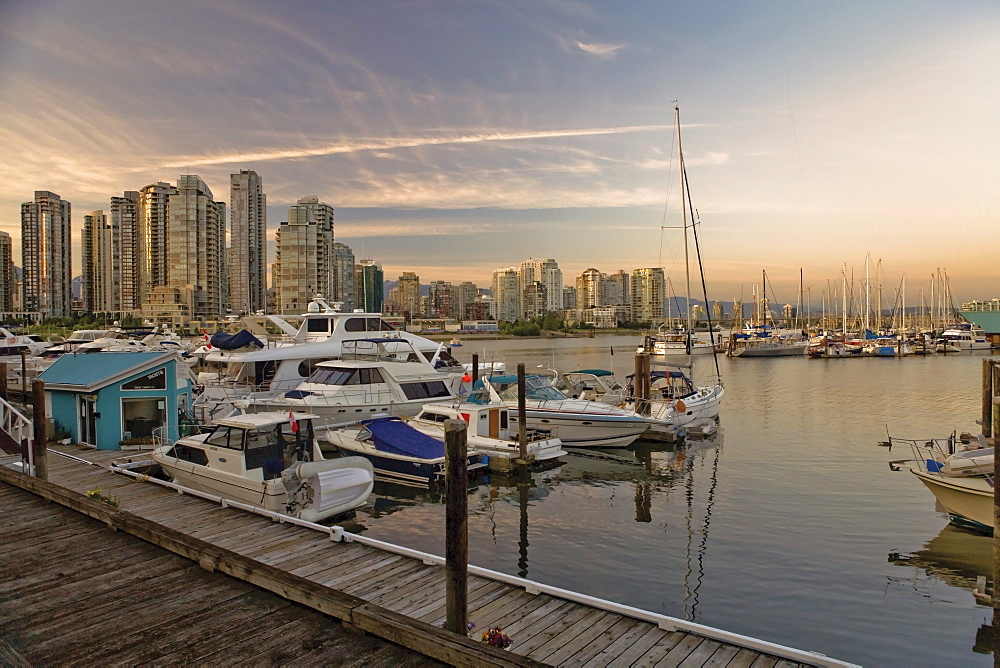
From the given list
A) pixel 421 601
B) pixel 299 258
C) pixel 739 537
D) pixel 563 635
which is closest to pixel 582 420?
pixel 739 537

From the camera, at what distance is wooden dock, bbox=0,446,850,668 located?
18.6 feet

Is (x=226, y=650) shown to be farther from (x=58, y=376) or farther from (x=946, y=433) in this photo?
(x=946, y=433)

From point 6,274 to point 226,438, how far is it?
152 metres

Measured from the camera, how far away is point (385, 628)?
5480 millimetres

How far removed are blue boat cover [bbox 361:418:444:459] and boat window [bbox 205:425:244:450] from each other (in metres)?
4.86

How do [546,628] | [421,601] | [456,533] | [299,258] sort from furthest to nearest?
[299,258] → [421,601] → [546,628] → [456,533]

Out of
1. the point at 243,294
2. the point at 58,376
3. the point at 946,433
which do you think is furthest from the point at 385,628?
the point at 243,294

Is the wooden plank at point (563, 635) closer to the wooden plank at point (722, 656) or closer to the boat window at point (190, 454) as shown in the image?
the wooden plank at point (722, 656)

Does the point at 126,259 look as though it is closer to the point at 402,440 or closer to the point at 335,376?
the point at 335,376

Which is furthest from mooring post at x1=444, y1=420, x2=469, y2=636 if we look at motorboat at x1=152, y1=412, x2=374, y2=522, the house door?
the house door

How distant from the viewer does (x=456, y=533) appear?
6.20m

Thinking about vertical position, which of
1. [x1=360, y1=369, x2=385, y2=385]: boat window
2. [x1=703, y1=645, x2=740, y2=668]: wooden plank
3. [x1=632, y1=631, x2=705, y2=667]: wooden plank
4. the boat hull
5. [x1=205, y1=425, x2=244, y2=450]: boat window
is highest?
[x1=360, y1=369, x2=385, y2=385]: boat window

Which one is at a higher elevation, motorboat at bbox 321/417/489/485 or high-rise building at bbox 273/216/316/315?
high-rise building at bbox 273/216/316/315

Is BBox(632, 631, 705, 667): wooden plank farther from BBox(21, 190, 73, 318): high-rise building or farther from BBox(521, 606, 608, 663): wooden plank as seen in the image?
BBox(21, 190, 73, 318): high-rise building
